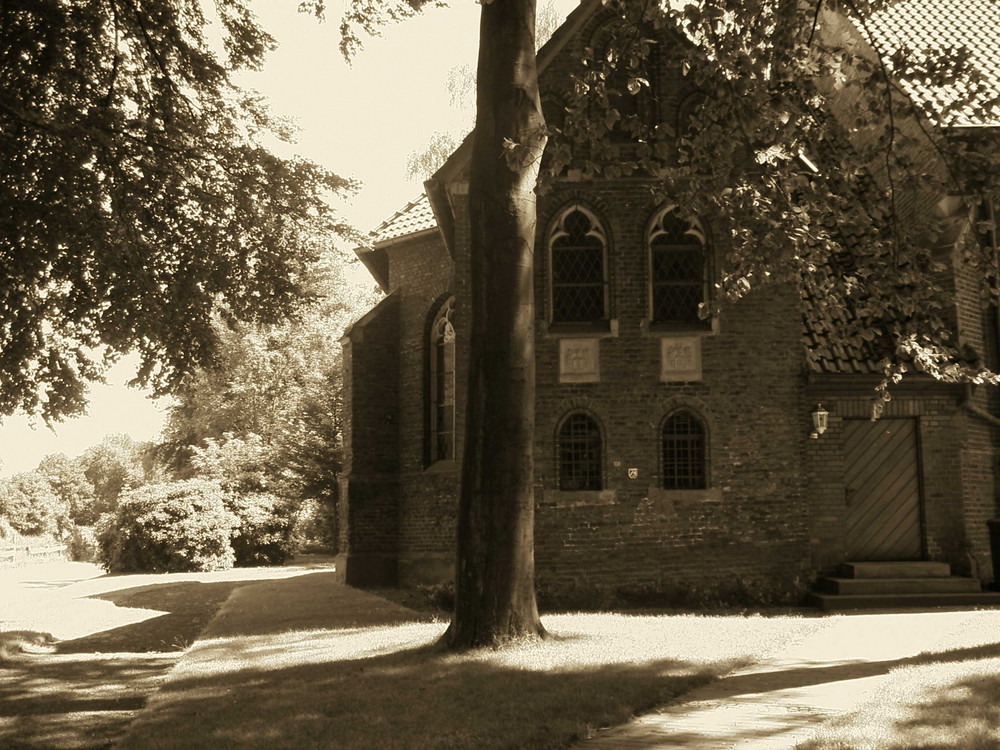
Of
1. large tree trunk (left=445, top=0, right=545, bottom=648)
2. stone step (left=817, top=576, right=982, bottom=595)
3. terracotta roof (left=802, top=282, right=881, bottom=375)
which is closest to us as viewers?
large tree trunk (left=445, top=0, right=545, bottom=648)

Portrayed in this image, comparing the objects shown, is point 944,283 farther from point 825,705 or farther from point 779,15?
point 825,705

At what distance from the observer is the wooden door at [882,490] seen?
16.5 meters

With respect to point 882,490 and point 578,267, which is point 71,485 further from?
point 882,490

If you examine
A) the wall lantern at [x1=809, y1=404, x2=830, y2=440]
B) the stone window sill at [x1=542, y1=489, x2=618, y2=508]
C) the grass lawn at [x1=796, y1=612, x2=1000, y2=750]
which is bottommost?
the grass lawn at [x1=796, y1=612, x2=1000, y2=750]

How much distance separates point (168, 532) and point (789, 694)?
2431cm

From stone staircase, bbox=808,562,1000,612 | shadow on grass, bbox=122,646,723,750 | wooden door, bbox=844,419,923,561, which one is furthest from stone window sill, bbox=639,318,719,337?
shadow on grass, bbox=122,646,723,750

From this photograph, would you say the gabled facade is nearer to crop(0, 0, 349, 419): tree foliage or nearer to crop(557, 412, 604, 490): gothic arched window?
crop(557, 412, 604, 490): gothic arched window

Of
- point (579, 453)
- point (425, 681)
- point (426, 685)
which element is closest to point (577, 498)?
point (579, 453)

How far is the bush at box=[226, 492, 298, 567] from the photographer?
31.7 meters

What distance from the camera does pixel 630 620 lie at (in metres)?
13.3

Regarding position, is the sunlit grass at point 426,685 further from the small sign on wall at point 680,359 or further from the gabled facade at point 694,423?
the small sign on wall at point 680,359

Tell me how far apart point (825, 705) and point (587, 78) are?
6.13 m

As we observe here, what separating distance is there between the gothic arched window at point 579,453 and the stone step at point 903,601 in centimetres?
387

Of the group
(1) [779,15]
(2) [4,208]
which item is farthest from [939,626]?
(2) [4,208]
